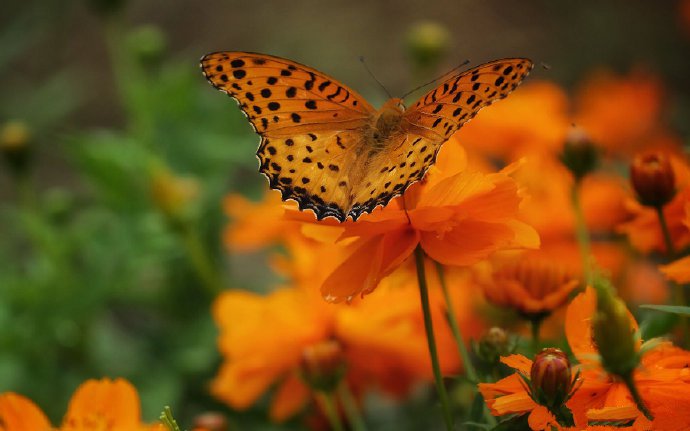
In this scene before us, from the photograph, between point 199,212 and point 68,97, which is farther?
point 68,97

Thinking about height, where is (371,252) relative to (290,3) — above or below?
below

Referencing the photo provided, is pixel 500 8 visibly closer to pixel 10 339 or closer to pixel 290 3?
pixel 290 3

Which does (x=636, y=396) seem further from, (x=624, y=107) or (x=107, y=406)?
(x=624, y=107)

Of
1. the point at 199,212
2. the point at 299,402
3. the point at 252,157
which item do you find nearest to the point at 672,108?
the point at 252,157

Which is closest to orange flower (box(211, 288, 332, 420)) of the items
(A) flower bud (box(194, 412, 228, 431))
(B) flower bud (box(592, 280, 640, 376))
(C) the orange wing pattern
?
(A) flower bud (box(194, 412, 228, 431))

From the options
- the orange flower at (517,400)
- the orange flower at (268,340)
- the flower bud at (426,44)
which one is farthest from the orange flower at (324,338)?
the flower bud at (426,44)

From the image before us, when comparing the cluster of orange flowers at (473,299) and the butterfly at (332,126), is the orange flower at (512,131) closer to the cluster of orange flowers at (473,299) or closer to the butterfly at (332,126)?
the cluster of orange flowers at (473,299)
